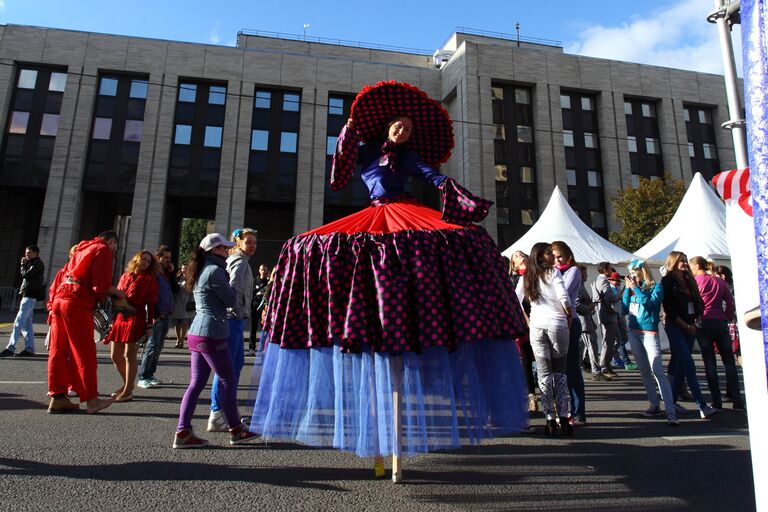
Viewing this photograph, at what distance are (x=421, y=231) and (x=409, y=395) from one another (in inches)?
38.0

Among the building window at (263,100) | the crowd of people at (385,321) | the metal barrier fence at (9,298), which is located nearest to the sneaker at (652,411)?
the crowd of people at (385,321)

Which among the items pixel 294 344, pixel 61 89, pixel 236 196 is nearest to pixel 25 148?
pixel 61 89

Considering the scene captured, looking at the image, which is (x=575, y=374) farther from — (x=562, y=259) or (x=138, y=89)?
(x=138, y=89)

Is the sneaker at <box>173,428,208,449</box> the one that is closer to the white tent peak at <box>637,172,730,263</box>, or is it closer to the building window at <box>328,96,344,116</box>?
the white tent peak at <box>637,172,730,263</box>

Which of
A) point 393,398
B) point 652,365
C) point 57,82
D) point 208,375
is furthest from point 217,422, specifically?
point 57,82

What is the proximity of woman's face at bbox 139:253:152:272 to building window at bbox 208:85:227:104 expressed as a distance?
26.8 metres

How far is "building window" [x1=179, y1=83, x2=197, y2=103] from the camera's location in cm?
2955

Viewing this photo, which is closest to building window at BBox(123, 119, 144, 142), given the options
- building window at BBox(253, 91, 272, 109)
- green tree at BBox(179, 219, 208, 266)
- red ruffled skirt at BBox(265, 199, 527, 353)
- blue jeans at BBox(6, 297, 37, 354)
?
building window at BBox(253, 91, 272, 109)

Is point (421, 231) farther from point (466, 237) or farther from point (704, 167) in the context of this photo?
point (704, 167)

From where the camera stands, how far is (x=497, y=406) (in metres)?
2.83

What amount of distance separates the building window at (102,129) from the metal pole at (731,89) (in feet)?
106

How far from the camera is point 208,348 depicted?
387cm

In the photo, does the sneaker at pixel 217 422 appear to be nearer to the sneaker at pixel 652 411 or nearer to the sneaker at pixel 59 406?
the sneaker at pixel 59 406

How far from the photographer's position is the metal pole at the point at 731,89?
6.88 ft
